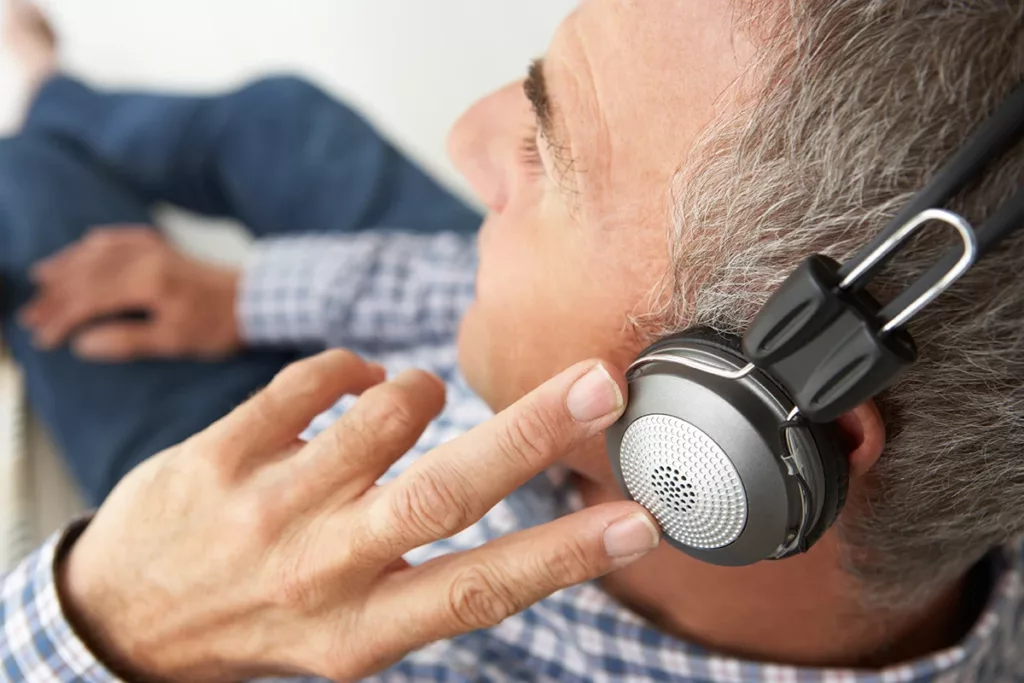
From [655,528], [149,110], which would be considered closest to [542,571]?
[655,528]

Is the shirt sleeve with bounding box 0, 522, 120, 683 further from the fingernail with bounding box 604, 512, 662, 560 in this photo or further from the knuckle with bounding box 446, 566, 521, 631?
the fingernail with bounding box 604, 512, 662, 560

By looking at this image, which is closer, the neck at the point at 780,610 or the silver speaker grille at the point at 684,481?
the silver speaker grille at the point at 684,481

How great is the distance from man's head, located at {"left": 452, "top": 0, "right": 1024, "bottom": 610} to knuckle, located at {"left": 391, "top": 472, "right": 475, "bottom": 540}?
0.53 feet

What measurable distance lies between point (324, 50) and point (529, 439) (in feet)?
5.50

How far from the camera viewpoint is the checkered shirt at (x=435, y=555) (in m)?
0.77

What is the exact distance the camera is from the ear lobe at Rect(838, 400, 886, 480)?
0.57m

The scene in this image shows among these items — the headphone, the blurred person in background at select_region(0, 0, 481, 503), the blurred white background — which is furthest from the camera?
the blurred white background

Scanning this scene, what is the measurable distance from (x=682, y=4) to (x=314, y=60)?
161 cm

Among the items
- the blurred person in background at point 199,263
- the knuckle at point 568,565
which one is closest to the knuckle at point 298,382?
the knuckle at point 568,565

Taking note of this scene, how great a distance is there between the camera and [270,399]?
714mm

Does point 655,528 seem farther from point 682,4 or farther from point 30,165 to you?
point 30,165

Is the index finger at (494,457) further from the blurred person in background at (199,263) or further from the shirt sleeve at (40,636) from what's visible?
the blurred person in background at (199,263)

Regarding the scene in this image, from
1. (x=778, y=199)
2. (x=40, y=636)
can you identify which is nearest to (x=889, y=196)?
(x=778, y=199)

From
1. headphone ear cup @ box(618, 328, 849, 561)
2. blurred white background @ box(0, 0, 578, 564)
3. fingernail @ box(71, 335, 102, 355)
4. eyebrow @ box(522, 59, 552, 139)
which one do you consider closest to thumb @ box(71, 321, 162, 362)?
fingernail @ box(71, 335, 102, 355)
